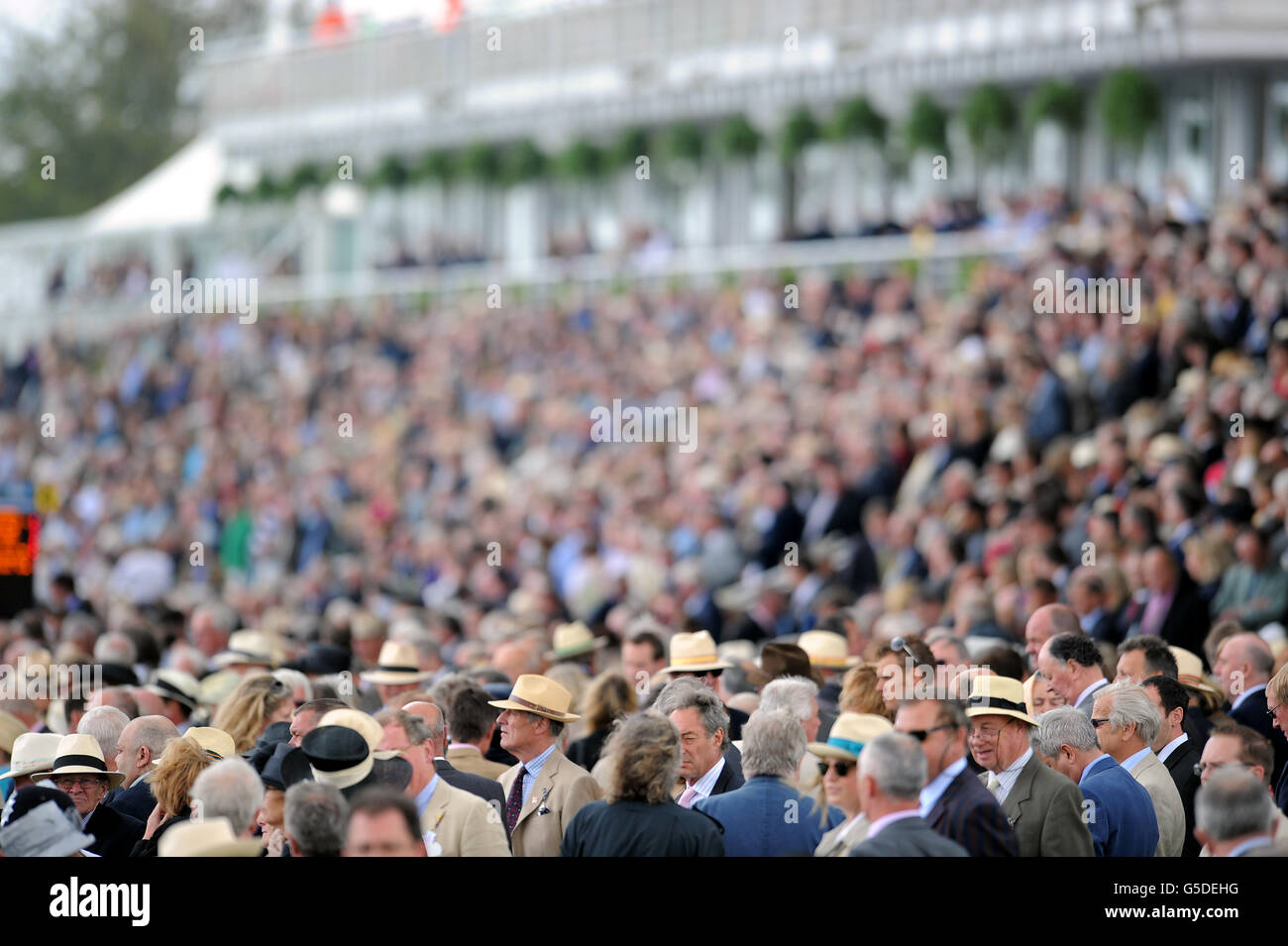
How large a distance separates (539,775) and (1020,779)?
1.81 metres

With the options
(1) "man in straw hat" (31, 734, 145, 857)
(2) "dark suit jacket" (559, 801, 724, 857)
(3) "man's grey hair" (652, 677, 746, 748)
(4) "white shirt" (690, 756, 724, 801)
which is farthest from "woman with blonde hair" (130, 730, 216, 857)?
(4) "white shirt" (690, 756, 724, 801)

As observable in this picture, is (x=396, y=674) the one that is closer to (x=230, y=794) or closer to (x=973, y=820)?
(x=230, y=794)

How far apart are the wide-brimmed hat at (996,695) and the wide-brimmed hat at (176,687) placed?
457 cm

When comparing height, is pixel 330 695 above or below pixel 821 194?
below

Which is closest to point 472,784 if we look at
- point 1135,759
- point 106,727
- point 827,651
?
point 106,727

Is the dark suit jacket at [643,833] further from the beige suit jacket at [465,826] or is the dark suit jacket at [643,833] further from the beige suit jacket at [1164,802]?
the beige suit jacket at [1164,802]

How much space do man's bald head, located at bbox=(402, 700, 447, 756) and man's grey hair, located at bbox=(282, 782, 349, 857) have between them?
66.8 inches

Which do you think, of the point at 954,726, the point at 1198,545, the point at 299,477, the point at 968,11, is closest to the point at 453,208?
Result: the point at 299,477

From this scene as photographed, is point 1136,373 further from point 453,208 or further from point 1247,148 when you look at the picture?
point 453,208

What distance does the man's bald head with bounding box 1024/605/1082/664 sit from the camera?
8.91 metres

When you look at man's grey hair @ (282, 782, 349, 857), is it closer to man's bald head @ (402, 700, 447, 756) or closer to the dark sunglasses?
the dark sunglasses

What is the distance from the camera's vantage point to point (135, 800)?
7332 millimetres

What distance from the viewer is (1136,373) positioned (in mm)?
15477

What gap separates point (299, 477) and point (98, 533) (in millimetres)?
2716
